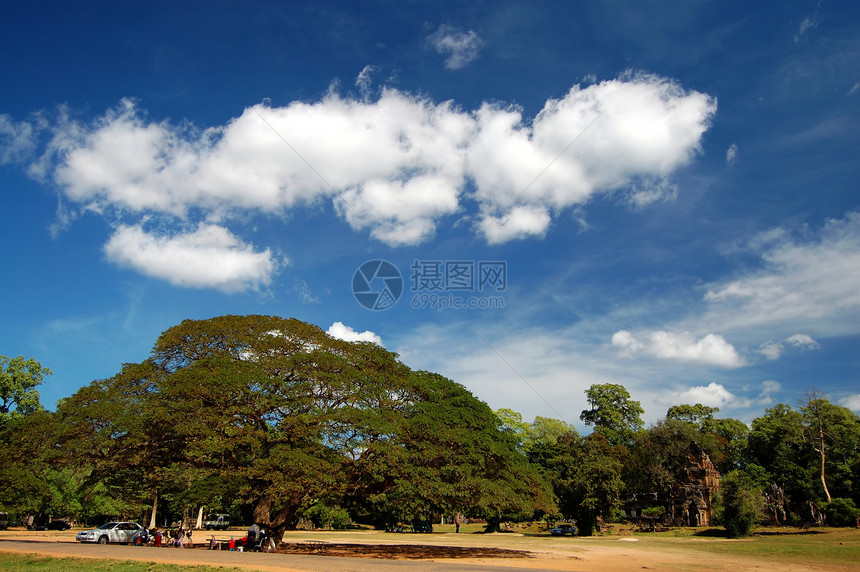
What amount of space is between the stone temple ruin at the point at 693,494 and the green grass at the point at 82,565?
5014 cm

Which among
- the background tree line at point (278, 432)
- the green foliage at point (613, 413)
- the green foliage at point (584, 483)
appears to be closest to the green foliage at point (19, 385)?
the background tree line at point (278, 432)

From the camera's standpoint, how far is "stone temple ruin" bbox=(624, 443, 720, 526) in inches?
2047

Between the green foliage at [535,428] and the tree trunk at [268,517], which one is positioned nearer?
the tree trunk at [268,517]

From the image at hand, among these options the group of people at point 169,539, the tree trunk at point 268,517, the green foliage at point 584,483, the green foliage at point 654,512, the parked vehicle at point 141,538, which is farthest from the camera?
the green foliage at point 654,512

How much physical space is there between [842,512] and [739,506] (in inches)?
350

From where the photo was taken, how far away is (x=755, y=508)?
39062 millimetres

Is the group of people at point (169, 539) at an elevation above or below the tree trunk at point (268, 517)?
below

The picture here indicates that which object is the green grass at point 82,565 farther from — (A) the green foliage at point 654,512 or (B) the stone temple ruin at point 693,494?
(B) the stone temple ruin at point 693,494

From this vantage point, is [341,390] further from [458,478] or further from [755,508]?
[755,508]

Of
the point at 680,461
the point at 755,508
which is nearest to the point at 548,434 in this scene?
the point at 680,461

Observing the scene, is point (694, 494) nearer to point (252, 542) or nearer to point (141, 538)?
point (252, 542)

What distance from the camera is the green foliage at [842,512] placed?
1563 inches

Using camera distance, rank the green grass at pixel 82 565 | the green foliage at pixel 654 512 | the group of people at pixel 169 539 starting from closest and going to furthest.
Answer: the green grass at pixel 82 565 → the group of people at pixel 169 539 → the green foliage at pixel 654 512

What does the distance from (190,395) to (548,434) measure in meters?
57.3
